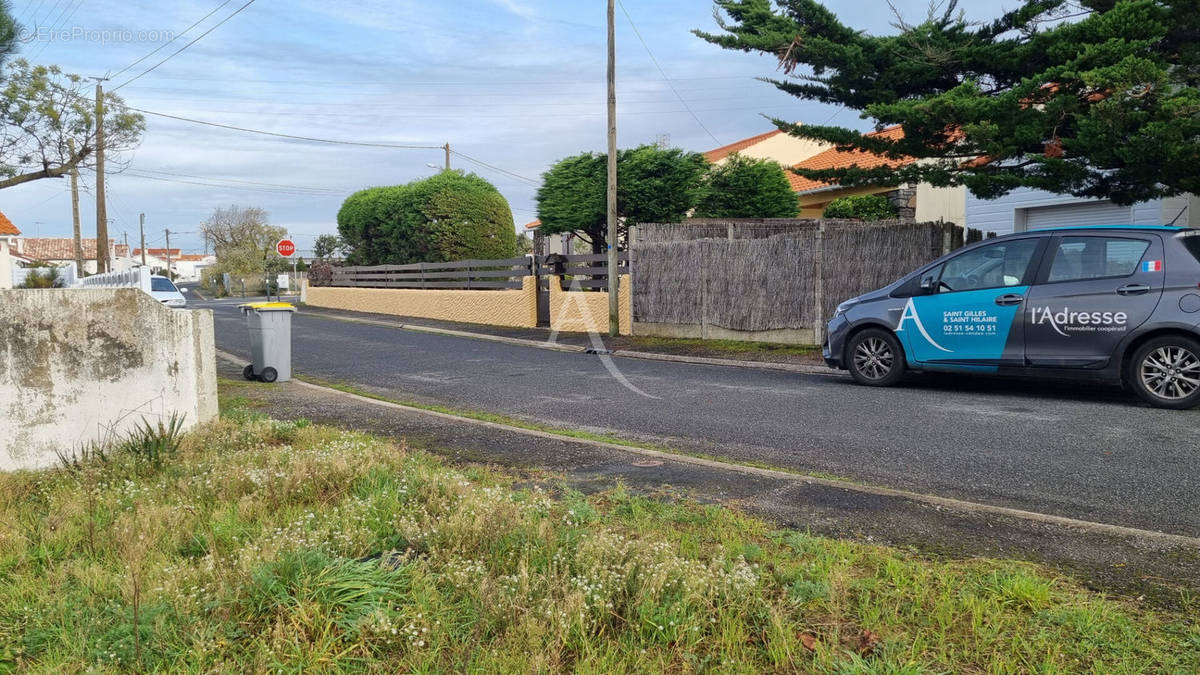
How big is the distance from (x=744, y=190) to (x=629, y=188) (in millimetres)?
2989

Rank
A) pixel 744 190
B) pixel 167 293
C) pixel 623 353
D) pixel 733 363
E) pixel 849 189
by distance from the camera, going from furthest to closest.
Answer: pixel 849 189, pixel 167 293, pixel 744 190, pixel 623 353, pixel 733 363

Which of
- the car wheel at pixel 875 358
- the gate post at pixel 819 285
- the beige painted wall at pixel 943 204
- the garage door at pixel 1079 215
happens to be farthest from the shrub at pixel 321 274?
the car wheel at pixel 875 358

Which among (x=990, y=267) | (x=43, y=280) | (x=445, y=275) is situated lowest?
(x=43, y=280)

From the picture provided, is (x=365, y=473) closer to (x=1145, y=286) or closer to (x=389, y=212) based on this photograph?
(x=1145, y=286)

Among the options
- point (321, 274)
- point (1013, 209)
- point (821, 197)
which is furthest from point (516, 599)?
point (321, 274)

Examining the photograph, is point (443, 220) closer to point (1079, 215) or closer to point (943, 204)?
point (943, 204)

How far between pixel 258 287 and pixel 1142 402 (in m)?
61.3

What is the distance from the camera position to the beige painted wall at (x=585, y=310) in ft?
56.7

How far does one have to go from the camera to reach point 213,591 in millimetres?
3186

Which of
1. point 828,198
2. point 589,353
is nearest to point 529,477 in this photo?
point 589,353

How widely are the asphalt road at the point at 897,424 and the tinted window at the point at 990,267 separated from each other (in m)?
1.18

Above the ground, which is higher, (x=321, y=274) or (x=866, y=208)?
(x=866, y=208)

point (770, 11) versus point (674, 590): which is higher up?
point (770, 11)

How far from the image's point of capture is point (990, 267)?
8719 millimetres
